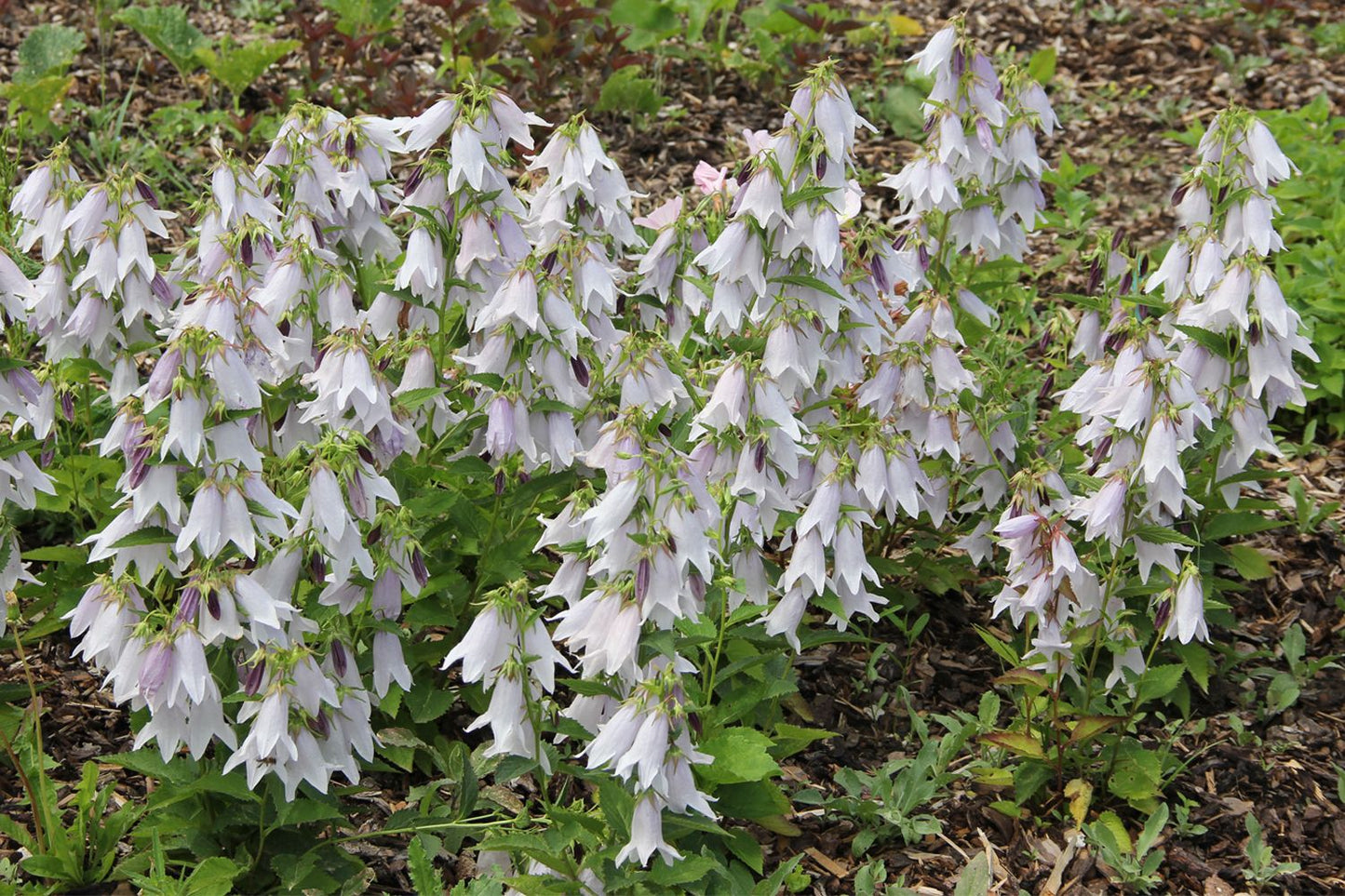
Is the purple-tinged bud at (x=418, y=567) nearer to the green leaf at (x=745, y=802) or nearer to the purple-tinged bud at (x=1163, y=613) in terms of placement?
the green leaf at (x=745, y=802)

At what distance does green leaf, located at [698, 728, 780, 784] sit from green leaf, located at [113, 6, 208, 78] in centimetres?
436

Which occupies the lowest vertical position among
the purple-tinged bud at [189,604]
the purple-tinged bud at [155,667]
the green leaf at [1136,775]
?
the green leaf at [1136,775]

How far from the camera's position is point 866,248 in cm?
336

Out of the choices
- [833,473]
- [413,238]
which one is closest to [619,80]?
[413,238]

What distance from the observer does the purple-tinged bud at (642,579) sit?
7.68ft

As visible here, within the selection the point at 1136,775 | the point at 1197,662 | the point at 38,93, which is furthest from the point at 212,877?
the point at 38,93

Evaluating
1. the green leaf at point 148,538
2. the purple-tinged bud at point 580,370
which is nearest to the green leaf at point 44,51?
the purple-tinged bud at point 580,370

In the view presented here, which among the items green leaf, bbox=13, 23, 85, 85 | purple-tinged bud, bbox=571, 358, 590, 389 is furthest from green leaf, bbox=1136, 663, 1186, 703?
green leaf, bbox=13, 23, 85, 85

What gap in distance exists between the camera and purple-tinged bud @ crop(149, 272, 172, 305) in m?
3.04

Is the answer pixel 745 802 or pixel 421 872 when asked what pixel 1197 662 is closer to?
pixel 745 802

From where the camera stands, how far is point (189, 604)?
2.37 meters

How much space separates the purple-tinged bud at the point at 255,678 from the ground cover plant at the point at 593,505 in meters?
0.03

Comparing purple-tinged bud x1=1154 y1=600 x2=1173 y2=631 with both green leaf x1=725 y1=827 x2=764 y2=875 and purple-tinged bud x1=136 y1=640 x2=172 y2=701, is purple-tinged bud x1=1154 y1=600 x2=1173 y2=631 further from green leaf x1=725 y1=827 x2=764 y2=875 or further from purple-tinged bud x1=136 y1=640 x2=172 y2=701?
purple-tinged bud x1=136 y1=640 x2=172 y2=701

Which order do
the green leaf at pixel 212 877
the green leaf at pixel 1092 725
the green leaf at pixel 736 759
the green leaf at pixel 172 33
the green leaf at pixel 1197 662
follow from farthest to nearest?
the green leaf at pixel 172 33
the green leaf at pixel 1197 662
the green leaf at pixel 1092 725
the green leaf at pixel 736 759
the green leaf at pixel 212 877
